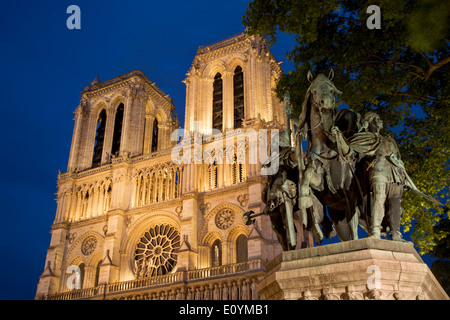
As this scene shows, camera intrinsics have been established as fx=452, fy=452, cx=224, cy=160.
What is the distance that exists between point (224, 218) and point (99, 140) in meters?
16.0

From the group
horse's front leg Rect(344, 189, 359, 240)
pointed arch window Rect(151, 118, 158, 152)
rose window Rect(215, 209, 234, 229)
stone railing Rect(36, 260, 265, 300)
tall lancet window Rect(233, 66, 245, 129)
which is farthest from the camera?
pointed arch window Rect(151, 118, 158, 152)

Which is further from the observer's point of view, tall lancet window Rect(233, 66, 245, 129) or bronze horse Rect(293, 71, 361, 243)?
tall lancet window Rect(233, 66, 245, 129)

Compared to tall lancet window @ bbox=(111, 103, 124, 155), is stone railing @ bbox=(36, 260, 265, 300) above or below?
below

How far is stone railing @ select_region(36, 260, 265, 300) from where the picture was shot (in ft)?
79.3

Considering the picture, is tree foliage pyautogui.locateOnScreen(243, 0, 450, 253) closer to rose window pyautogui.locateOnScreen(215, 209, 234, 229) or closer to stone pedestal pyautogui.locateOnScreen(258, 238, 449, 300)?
stone pedestal pyautogui.locateOnScreen(258, 238, 449, 300)

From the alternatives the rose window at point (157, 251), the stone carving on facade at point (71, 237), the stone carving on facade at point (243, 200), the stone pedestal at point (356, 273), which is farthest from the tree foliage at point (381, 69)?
the stone carving on facade at point (71, 237)

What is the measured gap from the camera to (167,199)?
30344mm

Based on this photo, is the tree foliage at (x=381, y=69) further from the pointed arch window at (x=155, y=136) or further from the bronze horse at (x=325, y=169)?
the pointed arch window at (x=155, y=136)

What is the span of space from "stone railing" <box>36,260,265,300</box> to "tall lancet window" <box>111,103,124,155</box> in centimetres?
1163

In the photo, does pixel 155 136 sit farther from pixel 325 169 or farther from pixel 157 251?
pixel 325 169

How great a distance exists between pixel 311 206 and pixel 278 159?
0.99 meters

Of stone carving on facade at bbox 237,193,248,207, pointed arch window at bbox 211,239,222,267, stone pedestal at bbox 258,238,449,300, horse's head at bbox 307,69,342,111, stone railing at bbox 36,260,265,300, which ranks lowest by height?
stone pedestal at bbox 258,238,449,300

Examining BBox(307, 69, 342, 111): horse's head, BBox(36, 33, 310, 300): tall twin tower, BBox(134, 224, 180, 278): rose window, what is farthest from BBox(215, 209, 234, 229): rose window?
BBox(307, 69, 342, 111): horse's head

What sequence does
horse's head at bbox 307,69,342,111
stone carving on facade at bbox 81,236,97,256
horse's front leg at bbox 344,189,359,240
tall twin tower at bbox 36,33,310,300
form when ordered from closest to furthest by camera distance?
1. horse's front leg at bbox 344,189,359,240
2. horse's head at bbox 307,69,342,111
3. tall twin tower at bbox 36,33,310,300
4. stone carving on facade at bbox 81,236,97,256
